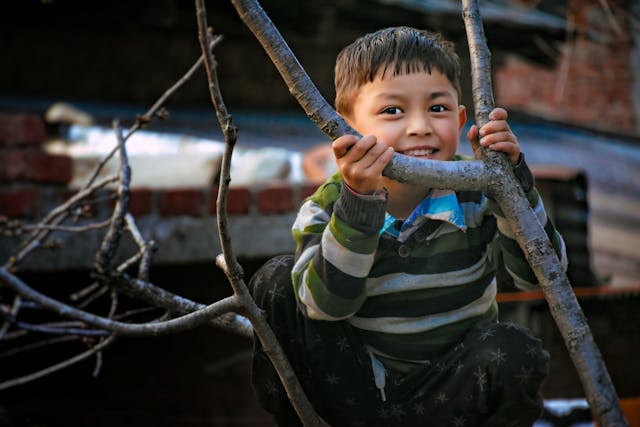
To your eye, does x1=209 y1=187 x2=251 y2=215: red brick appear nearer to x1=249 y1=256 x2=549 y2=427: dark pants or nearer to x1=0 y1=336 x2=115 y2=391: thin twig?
x1=0 y1=336 x2=115 y2=391: thin twig

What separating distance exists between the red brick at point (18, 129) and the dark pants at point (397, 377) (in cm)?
153

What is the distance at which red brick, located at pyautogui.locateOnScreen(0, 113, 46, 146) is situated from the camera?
2.63m

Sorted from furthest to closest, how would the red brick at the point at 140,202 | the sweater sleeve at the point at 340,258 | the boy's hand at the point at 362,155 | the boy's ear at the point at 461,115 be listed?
the red brick at the point at 140,202
the boy's ear at the point at 461,115
the sweater sleeve at the point at 340,258
the boy's hand at the point at 362,155

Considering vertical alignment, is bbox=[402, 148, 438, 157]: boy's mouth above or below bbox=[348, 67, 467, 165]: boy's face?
below

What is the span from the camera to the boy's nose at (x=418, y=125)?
1287 mm

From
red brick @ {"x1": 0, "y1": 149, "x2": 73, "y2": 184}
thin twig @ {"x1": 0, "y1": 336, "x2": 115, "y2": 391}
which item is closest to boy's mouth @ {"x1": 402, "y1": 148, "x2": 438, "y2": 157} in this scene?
thin twig @ {"x1": 0, "y1": 336, "x2": 115, "y2": 391}

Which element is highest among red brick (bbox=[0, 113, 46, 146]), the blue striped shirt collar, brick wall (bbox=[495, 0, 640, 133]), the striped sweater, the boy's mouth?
brick wall (bbox=[495, 0, 640, 133])

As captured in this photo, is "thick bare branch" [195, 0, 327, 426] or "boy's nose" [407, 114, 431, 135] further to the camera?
"boy's nose" [407, 114, 431, 135]

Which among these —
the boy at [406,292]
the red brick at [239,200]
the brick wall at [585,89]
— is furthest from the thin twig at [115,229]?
the brick wall at [585,89]

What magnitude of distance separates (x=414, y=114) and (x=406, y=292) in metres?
0.31

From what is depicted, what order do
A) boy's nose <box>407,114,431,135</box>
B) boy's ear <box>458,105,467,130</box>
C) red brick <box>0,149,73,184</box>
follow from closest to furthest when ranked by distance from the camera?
boy's nose <box>407,114,431,135</box>, boy's ear <box>458,105,467,130</box>, red brick <box>0,149,73,184</box>

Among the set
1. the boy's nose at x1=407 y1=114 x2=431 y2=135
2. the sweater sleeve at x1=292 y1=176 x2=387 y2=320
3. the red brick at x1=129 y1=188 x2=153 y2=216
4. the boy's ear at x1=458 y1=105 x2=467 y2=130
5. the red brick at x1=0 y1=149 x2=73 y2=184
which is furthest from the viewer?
the red brick at x1=129 y1=188 x2=153 y2=216

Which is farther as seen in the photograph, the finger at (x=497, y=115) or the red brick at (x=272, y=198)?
the red brick at (x=272, y=198)

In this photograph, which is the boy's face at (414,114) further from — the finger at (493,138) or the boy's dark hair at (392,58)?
the finger at (493,138)
